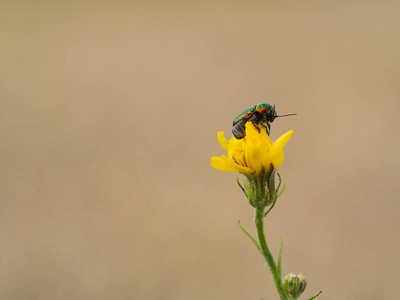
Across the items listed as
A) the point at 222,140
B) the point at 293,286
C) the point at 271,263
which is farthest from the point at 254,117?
the point at 293,286

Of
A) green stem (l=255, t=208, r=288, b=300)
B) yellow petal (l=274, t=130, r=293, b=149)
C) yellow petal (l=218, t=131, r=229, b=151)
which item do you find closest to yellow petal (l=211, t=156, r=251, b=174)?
yellow petal (l=218, t=131, r=229, b=151)

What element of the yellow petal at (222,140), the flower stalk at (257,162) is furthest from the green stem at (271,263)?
the yellow petal at (222,140)

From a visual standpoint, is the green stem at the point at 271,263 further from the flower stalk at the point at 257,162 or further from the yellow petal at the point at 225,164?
the yellow petal at the point at 225,164

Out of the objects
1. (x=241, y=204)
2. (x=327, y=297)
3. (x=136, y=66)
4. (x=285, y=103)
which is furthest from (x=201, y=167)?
(x=136, y=66)

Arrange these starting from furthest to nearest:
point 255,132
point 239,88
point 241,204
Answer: point 239,88, point 241,204, point 255,132

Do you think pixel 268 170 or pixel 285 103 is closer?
pixel 268 170

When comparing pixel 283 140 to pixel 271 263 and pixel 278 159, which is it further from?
pixel 271 263

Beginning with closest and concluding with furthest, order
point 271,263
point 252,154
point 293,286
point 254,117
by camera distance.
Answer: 1. point 271,263
2. point 293,286
3. point 252,154
4. point 254,117

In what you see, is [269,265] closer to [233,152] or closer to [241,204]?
[233,152]
